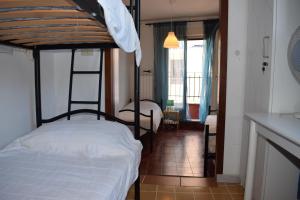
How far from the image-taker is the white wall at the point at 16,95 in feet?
5.89

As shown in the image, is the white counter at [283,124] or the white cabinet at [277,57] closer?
the white counter at [283,124]

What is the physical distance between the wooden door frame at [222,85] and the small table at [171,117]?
2927mm

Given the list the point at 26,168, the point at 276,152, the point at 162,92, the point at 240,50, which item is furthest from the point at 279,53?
the point at 162,92

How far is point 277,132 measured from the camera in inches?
46.0

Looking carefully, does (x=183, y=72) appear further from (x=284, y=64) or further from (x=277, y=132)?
(x=277, y=132)

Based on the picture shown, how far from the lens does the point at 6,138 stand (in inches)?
72.7

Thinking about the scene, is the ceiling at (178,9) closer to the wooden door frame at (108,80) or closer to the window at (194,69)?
the window at (194,69)

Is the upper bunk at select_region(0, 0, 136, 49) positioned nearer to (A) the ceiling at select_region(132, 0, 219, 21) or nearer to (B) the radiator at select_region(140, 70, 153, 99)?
(A) the ceiling at select_region(132, 0, 219, 21)

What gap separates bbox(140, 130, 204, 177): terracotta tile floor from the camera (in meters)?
2.87

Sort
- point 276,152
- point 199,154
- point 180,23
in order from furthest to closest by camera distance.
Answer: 1. point 180,23
2. point 199,154
3. point 276,152

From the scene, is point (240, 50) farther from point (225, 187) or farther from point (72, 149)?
point (72, 149)

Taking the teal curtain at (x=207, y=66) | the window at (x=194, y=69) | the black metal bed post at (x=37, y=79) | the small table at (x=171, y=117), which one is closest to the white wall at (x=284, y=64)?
the black metal bed post at (x=37, y=79)

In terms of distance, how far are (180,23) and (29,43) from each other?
404cm

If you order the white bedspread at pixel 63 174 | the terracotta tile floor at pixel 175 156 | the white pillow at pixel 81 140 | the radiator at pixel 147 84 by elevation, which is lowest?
the terracotta tile floor at pixel 175 156
